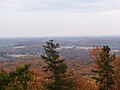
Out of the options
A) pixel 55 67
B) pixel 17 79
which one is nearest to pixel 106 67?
pixel 55 67

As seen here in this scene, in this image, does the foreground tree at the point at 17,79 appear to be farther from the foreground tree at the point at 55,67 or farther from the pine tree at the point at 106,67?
the pine tree at the point at 106,67

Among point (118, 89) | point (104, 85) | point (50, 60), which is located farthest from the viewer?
point (118, 89)

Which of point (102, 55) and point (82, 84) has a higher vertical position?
point (102, 55)

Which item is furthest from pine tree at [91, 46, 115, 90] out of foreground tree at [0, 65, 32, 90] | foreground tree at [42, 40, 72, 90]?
foreground tree at [0, 65, 32, 90]

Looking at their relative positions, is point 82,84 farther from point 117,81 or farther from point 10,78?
point 10,78

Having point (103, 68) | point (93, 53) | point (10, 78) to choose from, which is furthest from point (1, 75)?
point (93, 53)

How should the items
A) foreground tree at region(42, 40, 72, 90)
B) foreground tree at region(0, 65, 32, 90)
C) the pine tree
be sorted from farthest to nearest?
the pine tree < foreground tree at region(42, 40, 72, 90) < foreground tree at region(0, 65, 32, 90)

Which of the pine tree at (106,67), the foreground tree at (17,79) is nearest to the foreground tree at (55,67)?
the foreground tree at (17,79)

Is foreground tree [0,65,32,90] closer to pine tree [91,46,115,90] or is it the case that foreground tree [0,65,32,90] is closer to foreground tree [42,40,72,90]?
foreground tree [42,40,72,90]

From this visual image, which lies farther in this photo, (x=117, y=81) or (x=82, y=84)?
(x=82, y=84)

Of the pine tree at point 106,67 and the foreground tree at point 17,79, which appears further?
the pine tree at point 106,67

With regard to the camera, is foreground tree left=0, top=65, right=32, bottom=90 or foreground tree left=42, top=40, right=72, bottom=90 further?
foreground tree left=42, top=40, right=72, bottom=90
